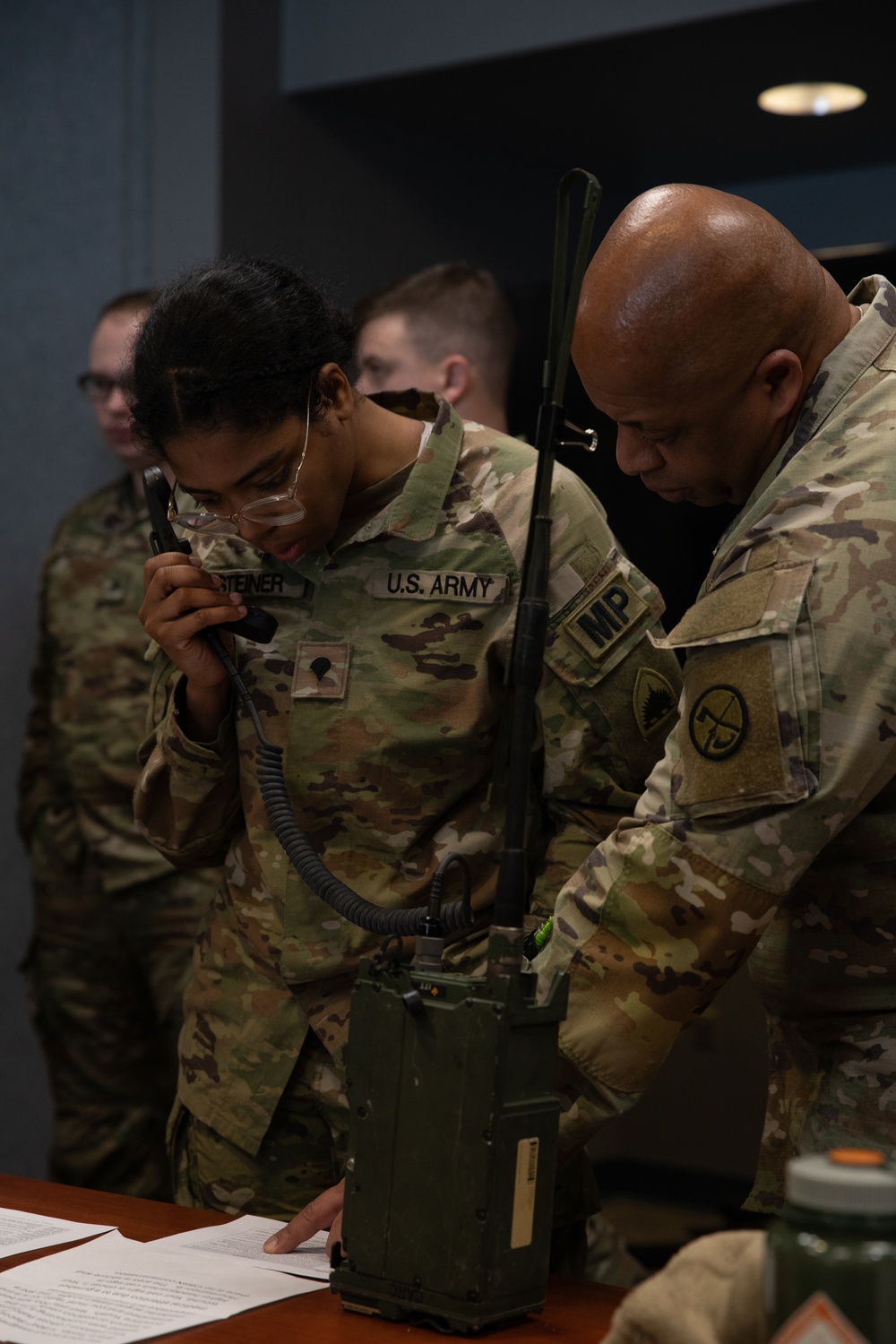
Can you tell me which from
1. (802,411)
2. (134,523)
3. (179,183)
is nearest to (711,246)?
(802,411)

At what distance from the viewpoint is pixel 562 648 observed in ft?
5.36

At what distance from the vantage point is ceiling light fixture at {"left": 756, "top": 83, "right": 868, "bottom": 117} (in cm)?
393

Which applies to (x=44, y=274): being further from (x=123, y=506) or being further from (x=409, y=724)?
(x=409, y=724)

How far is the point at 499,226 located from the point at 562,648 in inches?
132

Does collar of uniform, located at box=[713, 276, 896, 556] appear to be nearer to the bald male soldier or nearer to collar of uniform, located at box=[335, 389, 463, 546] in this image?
the bald male soldier

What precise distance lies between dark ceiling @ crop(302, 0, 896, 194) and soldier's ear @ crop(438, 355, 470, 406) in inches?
41.6

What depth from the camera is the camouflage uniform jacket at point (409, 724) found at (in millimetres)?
1640

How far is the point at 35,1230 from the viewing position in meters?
1.42

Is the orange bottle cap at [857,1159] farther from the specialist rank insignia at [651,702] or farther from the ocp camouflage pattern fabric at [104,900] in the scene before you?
the ocp camouflage pattern fabric at [104,900]

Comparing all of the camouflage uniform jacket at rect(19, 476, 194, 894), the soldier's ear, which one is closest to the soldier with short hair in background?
the soldier's ear

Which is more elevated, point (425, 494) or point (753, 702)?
point (425, 494)

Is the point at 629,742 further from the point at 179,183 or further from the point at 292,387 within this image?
the point at 179,183

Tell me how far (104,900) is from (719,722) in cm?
232

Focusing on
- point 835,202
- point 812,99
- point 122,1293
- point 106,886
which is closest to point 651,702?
point 122,1293
